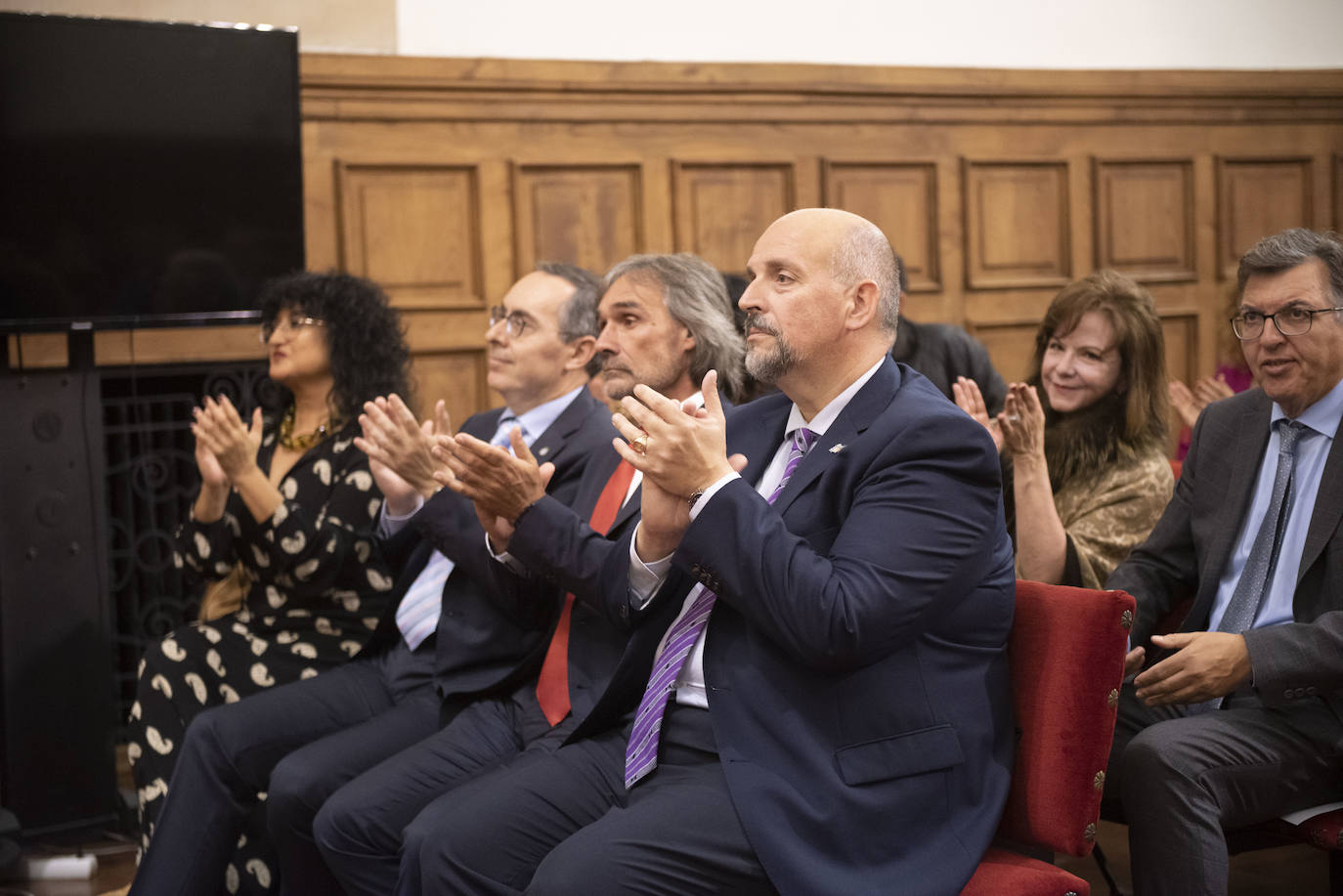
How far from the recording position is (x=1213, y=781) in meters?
2.15

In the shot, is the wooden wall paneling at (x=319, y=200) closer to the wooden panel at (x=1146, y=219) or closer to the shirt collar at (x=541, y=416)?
the shirt collar at (x=541, y=416)

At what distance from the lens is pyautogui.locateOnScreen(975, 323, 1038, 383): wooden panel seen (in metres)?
5.63

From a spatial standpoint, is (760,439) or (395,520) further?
(395,520)

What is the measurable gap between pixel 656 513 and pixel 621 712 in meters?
0.47

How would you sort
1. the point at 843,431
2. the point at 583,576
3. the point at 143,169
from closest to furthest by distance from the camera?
the point at 843,431 < the point at 583,576 < the point at 143,169

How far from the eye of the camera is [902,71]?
5.43 metres

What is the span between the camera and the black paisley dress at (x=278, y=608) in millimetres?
3111

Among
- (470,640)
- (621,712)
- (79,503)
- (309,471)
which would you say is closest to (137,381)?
(79,503)

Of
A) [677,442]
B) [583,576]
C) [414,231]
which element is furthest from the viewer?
[414,231]

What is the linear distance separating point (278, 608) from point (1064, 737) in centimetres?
202

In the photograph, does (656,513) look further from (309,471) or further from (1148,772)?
(309,471)

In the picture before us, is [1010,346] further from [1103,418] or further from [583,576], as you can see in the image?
[583,576]

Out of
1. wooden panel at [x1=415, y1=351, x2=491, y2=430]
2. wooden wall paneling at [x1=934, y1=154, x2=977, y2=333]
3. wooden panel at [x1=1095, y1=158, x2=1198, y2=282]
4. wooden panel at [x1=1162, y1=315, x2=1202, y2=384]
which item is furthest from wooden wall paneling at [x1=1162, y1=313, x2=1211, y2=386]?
wooden panel at [x1=415, y1=351, x2=491, y2=430]

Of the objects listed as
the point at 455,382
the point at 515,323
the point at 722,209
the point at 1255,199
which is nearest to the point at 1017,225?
the point at 1255,199
